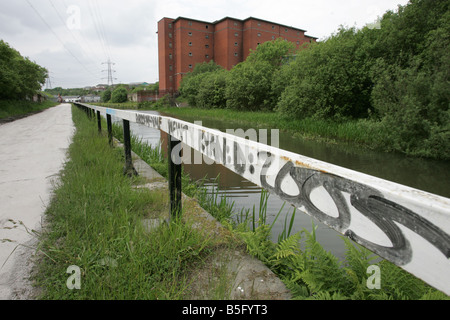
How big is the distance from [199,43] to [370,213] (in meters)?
60.3

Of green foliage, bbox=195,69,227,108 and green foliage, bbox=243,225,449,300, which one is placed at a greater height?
green foliage, bbox=195,69,227,108

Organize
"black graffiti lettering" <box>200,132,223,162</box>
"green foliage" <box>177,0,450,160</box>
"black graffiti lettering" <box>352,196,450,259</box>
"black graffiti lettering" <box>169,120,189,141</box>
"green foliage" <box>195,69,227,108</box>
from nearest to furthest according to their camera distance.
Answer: "black graffiti lettering" <box>352,196,450,259</box> → "black graffiti lettering" <box>200,132,223,162</box> → "black graffiti lettering" <box>169,120,189,141</box> → "green foliage" <box>177,0,450,160</box> → "green foliage" <box>195,69,227,108</box>

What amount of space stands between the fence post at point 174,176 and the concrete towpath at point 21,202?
38.1 inches

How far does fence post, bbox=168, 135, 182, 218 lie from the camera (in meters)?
2.23

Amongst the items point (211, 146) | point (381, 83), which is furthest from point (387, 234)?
point (381, 83)

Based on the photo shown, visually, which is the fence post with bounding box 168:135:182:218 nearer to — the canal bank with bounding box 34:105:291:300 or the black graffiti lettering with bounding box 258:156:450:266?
the canal bank with bounding box 34:105:291:300

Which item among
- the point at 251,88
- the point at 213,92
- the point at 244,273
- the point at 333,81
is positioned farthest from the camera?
the point at 213,92

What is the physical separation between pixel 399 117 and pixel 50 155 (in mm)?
9802

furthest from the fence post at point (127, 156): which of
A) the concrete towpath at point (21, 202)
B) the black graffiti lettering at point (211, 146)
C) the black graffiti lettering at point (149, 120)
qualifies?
the black graffiti lettering at point (211, 146)

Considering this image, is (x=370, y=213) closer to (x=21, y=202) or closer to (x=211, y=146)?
(x=211, y=146)

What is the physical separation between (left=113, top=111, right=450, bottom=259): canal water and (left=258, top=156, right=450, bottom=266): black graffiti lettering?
7.13ft

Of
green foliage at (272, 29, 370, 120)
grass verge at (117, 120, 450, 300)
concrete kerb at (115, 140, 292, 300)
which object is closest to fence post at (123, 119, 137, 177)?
concrete kerb at (115, 140, 292, 300)

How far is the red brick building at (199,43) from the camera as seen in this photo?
5434 centimetres

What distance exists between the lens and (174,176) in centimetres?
227
